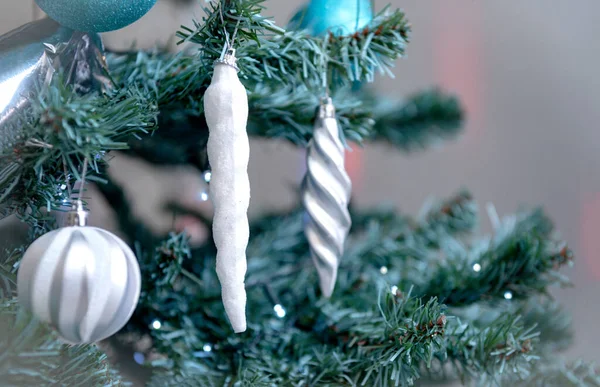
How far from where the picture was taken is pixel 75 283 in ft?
0.84

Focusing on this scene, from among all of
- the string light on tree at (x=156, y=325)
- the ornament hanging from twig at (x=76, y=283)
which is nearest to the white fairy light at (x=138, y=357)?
the string light on tree at (x=156, y=325)

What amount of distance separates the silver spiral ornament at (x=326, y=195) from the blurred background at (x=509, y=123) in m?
0.36

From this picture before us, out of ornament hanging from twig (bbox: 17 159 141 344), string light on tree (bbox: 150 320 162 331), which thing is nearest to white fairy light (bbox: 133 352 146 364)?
string light on tree (bbox: 150 320 162 331)

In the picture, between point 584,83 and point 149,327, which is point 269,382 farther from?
point 584,83

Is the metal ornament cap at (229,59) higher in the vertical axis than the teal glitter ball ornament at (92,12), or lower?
lower

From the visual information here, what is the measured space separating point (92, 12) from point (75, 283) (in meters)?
0.16

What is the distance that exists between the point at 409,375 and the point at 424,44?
1.95ft

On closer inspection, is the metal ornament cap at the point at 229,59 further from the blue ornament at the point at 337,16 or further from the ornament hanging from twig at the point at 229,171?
the blue ornament at the point at 337,16

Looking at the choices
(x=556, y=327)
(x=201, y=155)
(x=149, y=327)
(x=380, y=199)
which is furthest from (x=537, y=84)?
(x=149, y=327)

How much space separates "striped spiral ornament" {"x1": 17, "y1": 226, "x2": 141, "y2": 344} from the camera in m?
0.25

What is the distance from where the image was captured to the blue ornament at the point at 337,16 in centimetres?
40

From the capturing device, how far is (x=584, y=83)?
772mm

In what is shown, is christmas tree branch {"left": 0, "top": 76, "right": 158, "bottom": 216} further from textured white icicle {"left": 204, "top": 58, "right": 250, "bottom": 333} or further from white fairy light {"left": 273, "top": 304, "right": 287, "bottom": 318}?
white fairy light {"left": 273, "top": 304, "right": 287, "bottom": 318}

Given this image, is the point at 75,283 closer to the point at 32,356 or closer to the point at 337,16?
the point at 32,356
